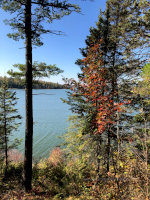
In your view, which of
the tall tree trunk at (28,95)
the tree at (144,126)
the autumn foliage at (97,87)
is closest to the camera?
the tree at (144,126)

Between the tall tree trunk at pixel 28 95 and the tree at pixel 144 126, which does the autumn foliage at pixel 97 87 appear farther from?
the tall tree trunk at pixel 28 95

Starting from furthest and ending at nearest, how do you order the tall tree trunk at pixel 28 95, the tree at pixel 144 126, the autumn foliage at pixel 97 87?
the autumn foliage at pixel 97 87 → the tall tree trunk at pixel 28 95 → the tree at pixel 144 126

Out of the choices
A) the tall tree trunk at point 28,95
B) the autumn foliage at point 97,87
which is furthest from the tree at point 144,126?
the tall tree trunk at point 28,95

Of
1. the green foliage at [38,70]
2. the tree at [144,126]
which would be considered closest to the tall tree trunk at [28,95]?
the green foliage at [38,70]

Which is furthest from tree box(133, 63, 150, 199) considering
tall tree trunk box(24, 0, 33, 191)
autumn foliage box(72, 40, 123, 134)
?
tall tree trunk box(24, 0, 33, 191)

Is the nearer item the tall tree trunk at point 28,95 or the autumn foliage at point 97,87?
the tall tree trunk at point 28,95

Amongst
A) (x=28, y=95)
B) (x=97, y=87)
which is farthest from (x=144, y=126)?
(x=28, y=95)

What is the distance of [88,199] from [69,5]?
289 inches

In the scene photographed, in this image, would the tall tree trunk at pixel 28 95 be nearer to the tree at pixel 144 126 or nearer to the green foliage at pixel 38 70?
the green foliage at pixel 38 70

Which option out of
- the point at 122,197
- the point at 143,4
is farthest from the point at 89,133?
the point at 143,4

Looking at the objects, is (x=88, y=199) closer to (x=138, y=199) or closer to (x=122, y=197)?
(x=122, y=197)

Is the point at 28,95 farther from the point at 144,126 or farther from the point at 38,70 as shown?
the point at 144,126

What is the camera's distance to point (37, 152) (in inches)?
654

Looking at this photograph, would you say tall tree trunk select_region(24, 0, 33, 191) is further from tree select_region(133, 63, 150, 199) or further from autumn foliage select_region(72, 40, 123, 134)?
tree select_region(133, 63, 150, 199)
